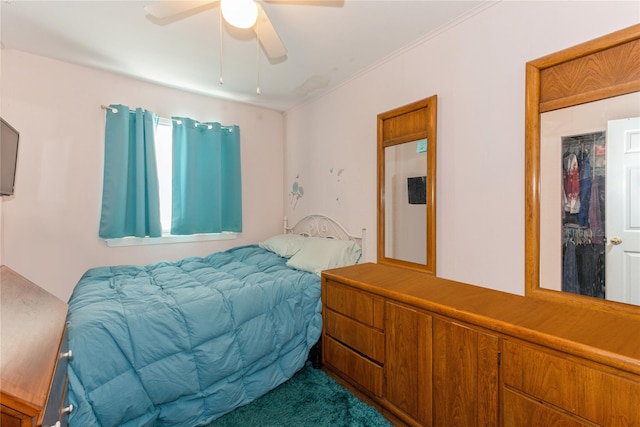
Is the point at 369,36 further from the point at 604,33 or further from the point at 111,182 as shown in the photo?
the point at 111,182

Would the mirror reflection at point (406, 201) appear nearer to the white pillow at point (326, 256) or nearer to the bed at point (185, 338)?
the white pillow at point (326, 256)

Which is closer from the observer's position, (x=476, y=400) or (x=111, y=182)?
(x=476, y=400)

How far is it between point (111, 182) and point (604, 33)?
337 cm

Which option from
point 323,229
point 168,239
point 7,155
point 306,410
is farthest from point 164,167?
point 306,410

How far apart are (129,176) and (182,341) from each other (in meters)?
1.83

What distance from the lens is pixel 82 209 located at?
8.21 feet

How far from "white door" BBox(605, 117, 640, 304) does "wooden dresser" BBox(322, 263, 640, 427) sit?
144 mm

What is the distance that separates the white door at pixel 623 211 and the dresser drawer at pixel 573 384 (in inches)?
18.9

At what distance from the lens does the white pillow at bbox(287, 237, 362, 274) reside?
2316mm

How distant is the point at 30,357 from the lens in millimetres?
848

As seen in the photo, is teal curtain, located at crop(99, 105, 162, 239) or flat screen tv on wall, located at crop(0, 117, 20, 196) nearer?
flat screen tv on wall, located at crop(0, 117, 20, 196)

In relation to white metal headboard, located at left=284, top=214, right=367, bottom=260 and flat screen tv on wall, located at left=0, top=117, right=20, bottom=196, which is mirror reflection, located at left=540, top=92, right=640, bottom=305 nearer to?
white metal headboard, located at left=284, top=214, right=367, bottom=260

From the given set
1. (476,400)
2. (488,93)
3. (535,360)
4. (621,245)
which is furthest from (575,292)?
(488,93)

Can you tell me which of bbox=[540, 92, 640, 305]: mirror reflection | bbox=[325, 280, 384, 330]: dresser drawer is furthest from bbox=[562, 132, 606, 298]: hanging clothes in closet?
bbox=[325, 280, 384, 330]: dresser drawer
